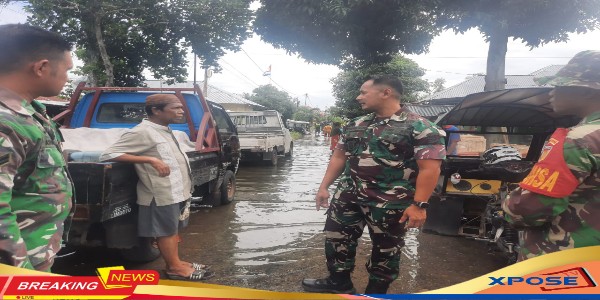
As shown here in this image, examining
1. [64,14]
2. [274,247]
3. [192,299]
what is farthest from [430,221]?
[64,14]

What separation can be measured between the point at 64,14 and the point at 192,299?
42.3 ft

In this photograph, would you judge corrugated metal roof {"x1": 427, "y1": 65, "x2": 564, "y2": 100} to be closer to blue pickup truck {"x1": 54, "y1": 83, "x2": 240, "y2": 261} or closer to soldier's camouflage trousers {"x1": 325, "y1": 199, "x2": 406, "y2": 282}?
blue pickup truck {"x1": 54, "y1": 83, "x2": 240, "y2": 261}

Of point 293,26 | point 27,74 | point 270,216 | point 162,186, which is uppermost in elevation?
point 293,26

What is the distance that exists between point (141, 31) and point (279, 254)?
12088 millimetres

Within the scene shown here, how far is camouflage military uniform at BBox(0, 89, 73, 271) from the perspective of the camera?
110 centimetres

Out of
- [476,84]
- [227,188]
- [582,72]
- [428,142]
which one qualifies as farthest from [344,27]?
[476,84]

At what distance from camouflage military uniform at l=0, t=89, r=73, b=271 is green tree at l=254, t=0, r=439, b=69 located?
5576mm

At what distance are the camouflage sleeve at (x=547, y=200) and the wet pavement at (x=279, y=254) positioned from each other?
5.84ft

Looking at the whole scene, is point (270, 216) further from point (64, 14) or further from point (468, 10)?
point (64, 14)

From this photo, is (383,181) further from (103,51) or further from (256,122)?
(103,51)

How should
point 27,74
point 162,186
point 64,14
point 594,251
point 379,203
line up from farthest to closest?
point 64,14 → point 162,186 → point 379,203 → point 27,74 → point 594,251

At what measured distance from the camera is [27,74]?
1.33m

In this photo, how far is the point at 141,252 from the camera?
334cm

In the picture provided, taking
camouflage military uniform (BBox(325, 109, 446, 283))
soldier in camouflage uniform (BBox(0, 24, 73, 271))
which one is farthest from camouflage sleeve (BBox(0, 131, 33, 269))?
camouflage military uniform (BBox(325, 109, 446, 283))
